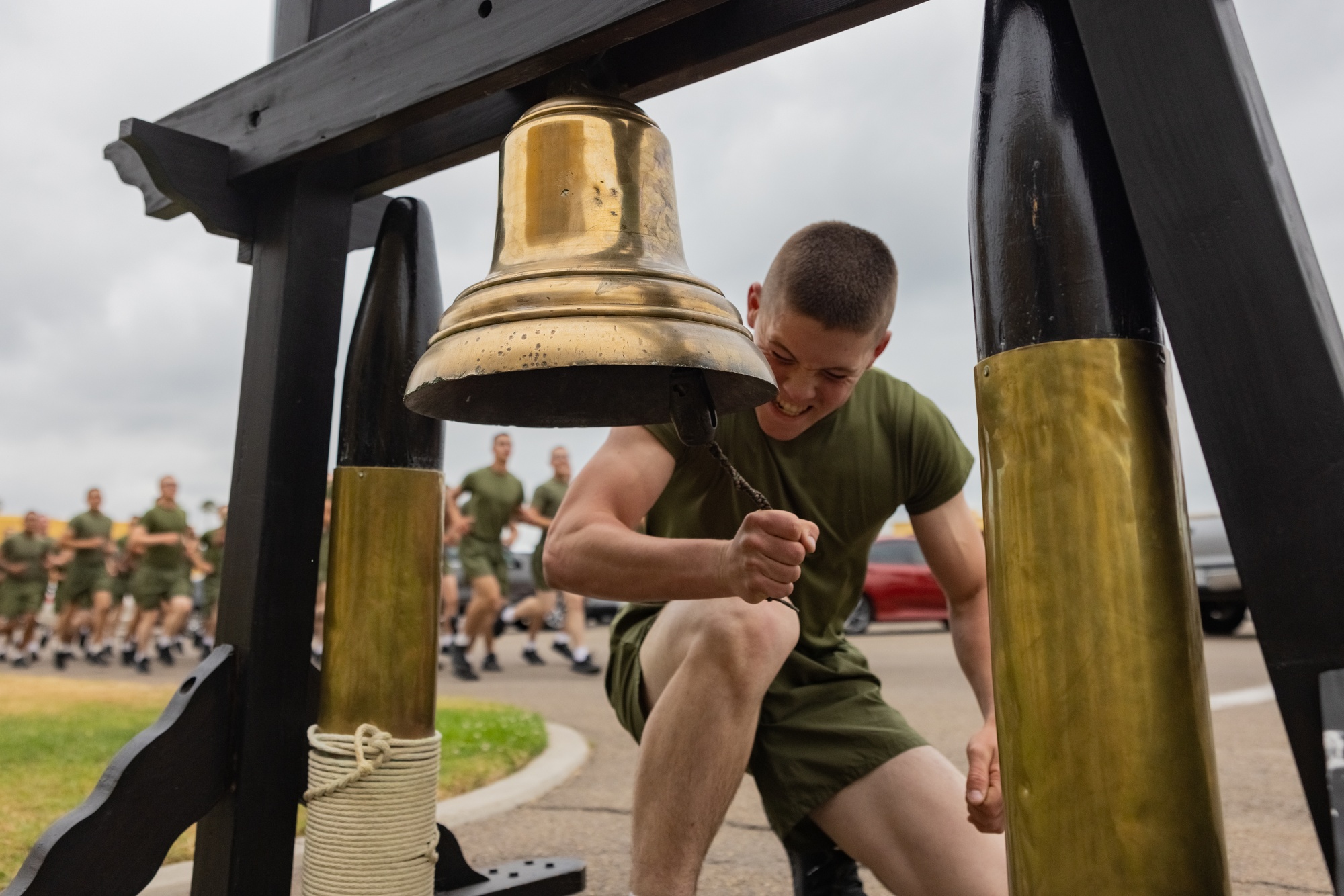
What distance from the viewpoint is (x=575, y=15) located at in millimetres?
1483

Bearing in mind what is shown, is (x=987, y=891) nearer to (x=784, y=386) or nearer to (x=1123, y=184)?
(x=784, y=386)

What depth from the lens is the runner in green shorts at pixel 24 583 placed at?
11977 mm

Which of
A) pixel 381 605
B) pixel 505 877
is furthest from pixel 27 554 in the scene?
pixel 381 605

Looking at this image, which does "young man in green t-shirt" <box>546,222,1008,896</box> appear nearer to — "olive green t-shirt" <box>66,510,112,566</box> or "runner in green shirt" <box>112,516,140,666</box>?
"runner in green shirt" <box>112,516,140,666</box>

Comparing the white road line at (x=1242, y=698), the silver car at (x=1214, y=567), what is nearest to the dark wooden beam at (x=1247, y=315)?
the white road line at (x=1242, y=698)

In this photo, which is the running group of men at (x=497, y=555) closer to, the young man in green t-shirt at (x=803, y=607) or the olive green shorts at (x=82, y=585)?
the olive green shorts at (x=82, y=585)

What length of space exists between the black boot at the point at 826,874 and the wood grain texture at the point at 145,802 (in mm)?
1142

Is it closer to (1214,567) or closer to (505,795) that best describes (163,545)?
(505,795)

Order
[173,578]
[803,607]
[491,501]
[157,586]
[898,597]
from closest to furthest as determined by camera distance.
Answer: [803,607] < [491,501] < [157,586] < [173,578] < [898,597]

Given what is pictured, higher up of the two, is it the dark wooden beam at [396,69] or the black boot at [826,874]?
the dark wooden beam at [396,69]

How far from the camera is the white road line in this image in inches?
239

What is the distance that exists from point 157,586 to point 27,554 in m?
3.01

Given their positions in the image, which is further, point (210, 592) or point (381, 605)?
point (210, 592)

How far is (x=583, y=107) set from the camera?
141cm
